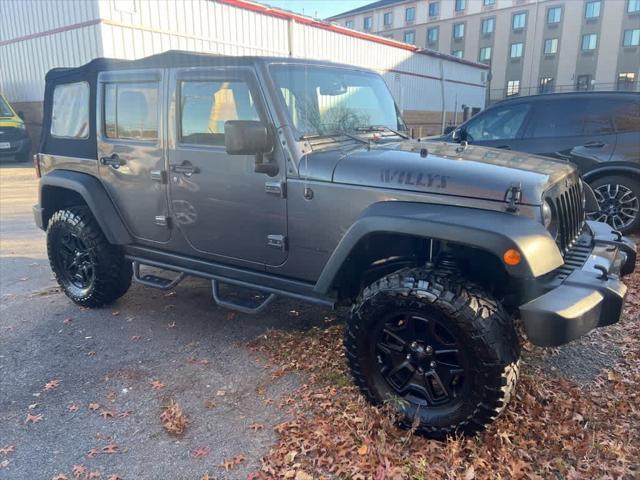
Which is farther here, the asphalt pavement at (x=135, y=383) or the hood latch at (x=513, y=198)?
the asphalt pavement at (x=135, y=383)

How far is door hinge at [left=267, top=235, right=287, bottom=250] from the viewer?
3.06 m

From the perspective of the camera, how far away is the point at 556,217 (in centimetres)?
264

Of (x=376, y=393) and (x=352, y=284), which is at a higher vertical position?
(x=352, y=284)

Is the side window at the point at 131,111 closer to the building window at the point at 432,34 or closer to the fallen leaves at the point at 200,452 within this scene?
the fallen leaves at the point at 200,452

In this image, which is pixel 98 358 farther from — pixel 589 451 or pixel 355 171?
pixel 589 451

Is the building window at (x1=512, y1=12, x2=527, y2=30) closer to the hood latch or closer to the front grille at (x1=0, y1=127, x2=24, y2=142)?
the front grille at (x1=0, y1=127, x2=24, y2=142)

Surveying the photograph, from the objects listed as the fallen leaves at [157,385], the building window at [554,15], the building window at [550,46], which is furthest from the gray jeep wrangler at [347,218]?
the building window at [554,15]

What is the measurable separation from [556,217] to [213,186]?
2083 millimetres

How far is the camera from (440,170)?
8.45 feet

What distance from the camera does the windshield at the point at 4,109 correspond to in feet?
45.8

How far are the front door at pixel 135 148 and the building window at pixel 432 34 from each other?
57.1m

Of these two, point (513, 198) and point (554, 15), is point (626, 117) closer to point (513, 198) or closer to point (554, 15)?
point (513, 198)

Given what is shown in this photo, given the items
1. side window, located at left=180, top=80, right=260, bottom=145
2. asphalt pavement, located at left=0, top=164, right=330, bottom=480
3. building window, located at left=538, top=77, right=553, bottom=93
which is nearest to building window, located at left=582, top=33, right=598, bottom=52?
building window, located at left=538, top=77, right=553, bottom=93

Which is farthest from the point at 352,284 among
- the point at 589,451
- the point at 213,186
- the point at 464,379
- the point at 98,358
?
the point at 98,358
